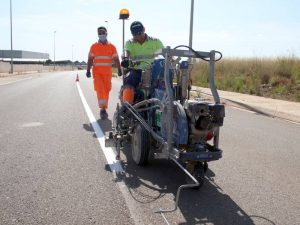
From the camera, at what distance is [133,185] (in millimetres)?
5160

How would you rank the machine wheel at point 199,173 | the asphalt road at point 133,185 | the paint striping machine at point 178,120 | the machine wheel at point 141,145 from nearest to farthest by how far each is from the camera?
the asphalt road at point 133,185, the paint striping machine at point 178,120, the machine wheel at point 199,173, the machine wheel at point 141,145

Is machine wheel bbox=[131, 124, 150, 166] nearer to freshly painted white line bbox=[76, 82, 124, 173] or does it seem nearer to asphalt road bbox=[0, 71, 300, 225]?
asphalt road bbox=[0, 71, 300, 225]

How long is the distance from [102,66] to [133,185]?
5.92m

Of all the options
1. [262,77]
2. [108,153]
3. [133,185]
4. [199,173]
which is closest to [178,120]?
[199,173]

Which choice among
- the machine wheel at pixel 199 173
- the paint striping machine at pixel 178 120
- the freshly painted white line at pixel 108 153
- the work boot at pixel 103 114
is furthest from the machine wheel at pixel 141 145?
the work boot at pixel 103 114

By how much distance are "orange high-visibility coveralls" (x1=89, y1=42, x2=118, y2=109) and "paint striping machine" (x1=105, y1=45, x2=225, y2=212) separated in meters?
4.41

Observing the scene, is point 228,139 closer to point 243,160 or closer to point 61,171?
point 243,160

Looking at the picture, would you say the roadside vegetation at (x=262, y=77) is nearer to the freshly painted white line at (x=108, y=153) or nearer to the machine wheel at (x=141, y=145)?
the freshly painted white line at (x=108, y=153)

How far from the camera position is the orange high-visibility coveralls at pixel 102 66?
1052 centimetres

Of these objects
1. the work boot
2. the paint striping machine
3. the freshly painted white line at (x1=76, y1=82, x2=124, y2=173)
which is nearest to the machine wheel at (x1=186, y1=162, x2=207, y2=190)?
the paint striping machine

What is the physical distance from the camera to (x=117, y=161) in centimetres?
627

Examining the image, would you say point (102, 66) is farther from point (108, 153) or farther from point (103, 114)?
point (108, 153)

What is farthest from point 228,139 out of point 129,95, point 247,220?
point 247,220

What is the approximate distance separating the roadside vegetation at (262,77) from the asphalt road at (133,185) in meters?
10.4
